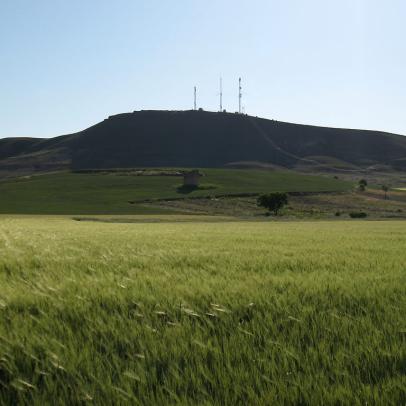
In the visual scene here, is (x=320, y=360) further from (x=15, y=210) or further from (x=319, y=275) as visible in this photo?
(x=15, y=210)

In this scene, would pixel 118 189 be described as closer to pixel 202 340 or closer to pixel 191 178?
pixel 191 178

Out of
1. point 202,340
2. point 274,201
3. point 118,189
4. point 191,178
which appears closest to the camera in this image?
point 202,340

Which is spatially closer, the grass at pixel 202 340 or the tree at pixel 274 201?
the grass at pixel 202 340

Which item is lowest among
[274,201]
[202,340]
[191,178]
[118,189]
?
[274,201]

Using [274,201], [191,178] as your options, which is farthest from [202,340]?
[191,178]

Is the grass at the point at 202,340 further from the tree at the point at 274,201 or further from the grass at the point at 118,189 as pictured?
the tree at the point at 274,201

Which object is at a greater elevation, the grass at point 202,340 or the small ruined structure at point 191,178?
the grass at point 202,340

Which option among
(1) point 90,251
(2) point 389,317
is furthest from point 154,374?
(1) point 90,251

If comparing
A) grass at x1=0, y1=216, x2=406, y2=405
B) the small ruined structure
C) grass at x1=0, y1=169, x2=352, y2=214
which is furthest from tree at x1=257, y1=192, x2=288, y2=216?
grass at x1=0, y1=216, x2=406, y2=405

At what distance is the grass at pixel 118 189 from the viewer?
106m

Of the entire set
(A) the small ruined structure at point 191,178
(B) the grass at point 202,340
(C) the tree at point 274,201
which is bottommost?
(C) the tree at point 274,201

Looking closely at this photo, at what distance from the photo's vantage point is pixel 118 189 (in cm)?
14100

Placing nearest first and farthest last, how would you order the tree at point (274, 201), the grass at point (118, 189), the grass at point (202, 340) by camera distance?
1. the grass at point (202, 340)
2. the tree at point (274, 201)
3. the grass at point (118, 189)

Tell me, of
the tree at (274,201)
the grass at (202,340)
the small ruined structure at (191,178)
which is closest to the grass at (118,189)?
the small ruined structure at (191,178)
